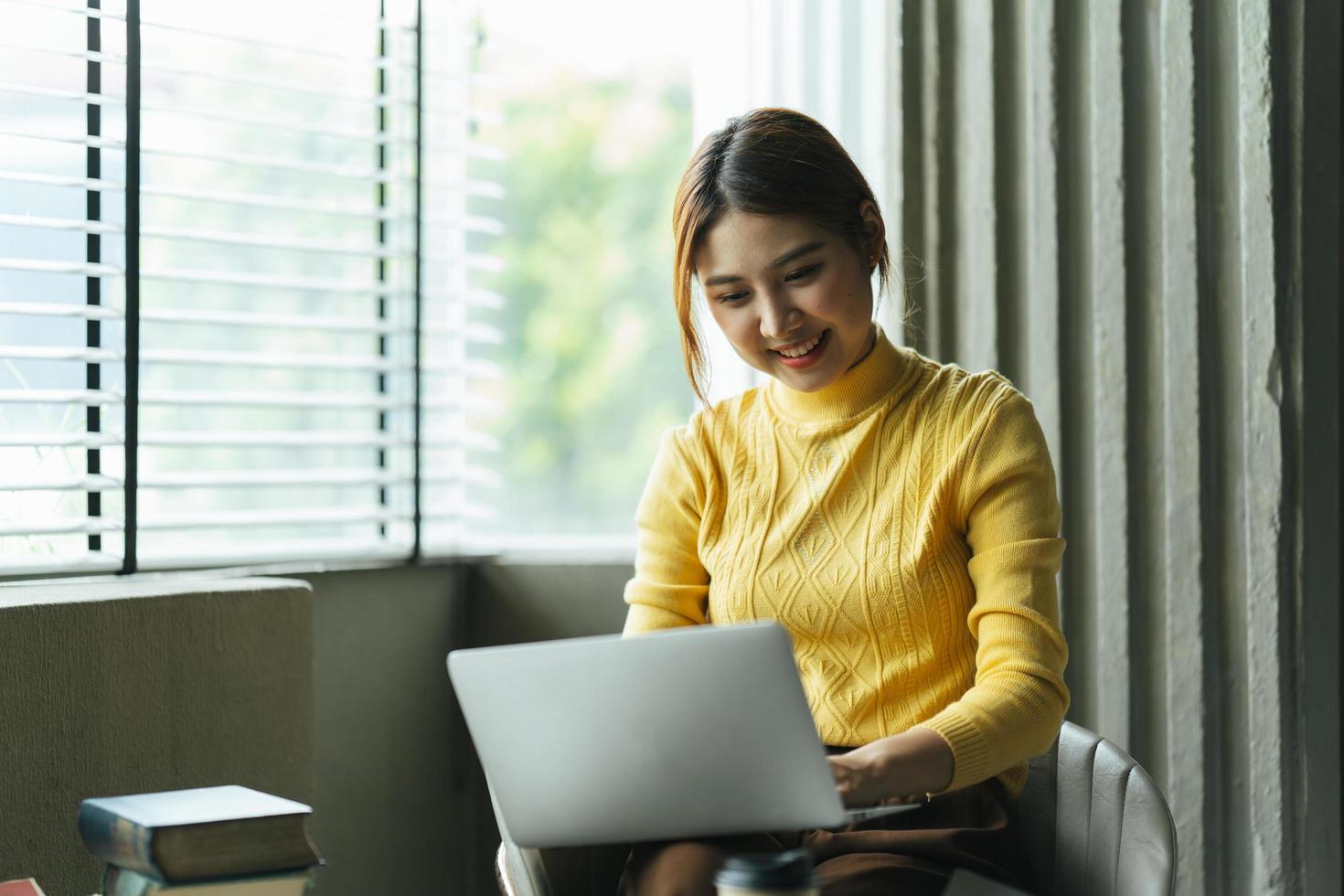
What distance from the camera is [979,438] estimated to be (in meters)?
1.37

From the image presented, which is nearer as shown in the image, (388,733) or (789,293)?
(789,293)

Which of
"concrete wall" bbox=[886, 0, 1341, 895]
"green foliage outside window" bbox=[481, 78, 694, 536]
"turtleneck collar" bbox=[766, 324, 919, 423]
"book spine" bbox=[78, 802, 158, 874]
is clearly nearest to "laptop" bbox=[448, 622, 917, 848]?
"book spine" bbox=[78, 802, 158, 874]

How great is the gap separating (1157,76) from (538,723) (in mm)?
1438

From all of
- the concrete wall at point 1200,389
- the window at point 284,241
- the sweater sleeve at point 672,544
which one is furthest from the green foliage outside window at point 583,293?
the sweater sleeve at point 672,544

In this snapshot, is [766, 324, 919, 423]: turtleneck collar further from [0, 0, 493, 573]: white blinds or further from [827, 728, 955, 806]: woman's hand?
[0, 0, 493, 573]: white blinds

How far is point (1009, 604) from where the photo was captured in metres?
1.28

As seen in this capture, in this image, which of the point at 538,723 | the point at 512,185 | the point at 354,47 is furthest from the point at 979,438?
the point at 512,185

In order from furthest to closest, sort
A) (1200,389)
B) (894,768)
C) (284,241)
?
(284,241) < (1200,389) < (894,768)

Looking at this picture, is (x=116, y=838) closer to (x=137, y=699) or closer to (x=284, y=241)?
(x=137, y=699)

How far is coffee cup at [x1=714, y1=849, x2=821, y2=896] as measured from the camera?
2.90 ft

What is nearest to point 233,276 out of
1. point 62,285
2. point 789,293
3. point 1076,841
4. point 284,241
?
point 284,241

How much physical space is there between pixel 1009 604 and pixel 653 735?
0.42 metres

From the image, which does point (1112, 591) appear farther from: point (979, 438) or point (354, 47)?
point (354, 47)

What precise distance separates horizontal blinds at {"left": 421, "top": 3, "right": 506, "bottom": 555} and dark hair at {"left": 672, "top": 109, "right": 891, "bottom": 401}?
808 mm
